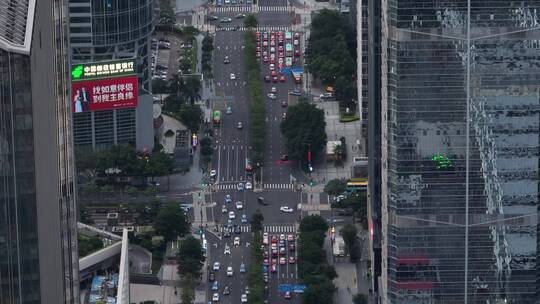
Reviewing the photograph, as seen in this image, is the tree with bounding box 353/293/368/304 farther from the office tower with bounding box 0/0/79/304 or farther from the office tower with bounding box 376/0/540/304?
the office tower with bounding box 0/0/79/304

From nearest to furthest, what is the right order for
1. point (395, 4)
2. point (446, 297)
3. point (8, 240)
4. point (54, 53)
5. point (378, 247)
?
1. point (8, 240)
2. point (54, 53)
3. point (395, 4)
4. point (446, 297)
5. point (378, 247)

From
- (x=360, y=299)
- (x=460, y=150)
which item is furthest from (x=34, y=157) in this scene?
(x=360, y=299)

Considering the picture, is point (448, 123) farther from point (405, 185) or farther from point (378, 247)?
point (378, 247)

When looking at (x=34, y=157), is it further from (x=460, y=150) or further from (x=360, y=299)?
(x=360, y=299)

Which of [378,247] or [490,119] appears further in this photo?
[378,247]

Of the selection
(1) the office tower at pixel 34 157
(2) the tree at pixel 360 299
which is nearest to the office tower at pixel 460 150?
(2) the tree at pixel 360 299

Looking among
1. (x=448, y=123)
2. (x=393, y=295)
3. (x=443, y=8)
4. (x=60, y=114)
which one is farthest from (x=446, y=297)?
(x=60, y=114)

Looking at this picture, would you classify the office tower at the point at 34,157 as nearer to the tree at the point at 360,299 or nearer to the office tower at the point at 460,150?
the office tower at the point at 460,150
